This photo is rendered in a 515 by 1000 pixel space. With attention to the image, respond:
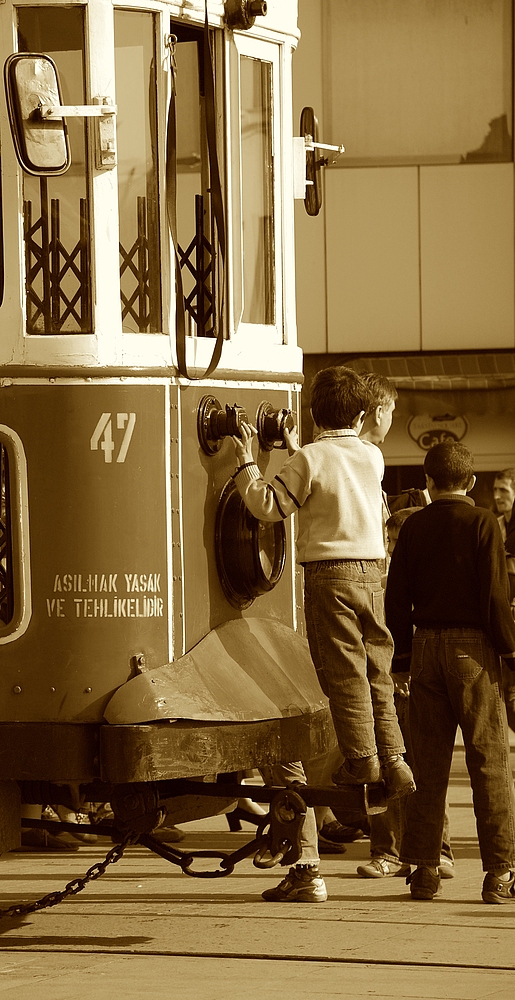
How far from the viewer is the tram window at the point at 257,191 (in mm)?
6730

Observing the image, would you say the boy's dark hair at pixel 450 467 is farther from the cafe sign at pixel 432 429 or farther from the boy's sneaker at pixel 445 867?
the cafe sign at pixel 432 429

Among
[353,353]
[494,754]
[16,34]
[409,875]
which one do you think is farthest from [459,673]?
[353,353]

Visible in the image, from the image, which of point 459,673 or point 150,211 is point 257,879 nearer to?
point 459,673

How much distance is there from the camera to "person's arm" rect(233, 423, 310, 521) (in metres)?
6.26

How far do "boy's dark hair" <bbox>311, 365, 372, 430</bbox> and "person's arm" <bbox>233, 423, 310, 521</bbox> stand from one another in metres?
0.23

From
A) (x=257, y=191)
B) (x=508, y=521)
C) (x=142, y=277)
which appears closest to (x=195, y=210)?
(x=257, y=191)

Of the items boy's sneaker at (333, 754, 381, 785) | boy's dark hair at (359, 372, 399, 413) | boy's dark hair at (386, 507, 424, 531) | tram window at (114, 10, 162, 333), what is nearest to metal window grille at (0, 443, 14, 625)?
tram window at (114, 10, 162, 333)

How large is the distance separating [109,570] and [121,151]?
159 cm

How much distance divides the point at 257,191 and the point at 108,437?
4.49ft

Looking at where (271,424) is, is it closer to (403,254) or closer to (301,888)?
(301,888)

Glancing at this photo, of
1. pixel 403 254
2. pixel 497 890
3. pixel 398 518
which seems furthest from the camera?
pixel 403 254

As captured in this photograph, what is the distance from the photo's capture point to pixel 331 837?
898cm

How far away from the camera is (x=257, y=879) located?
8.12 m

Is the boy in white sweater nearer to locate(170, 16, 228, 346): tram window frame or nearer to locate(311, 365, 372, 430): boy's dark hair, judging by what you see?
locate(311, 365, 372, 430): boy's dark hair
